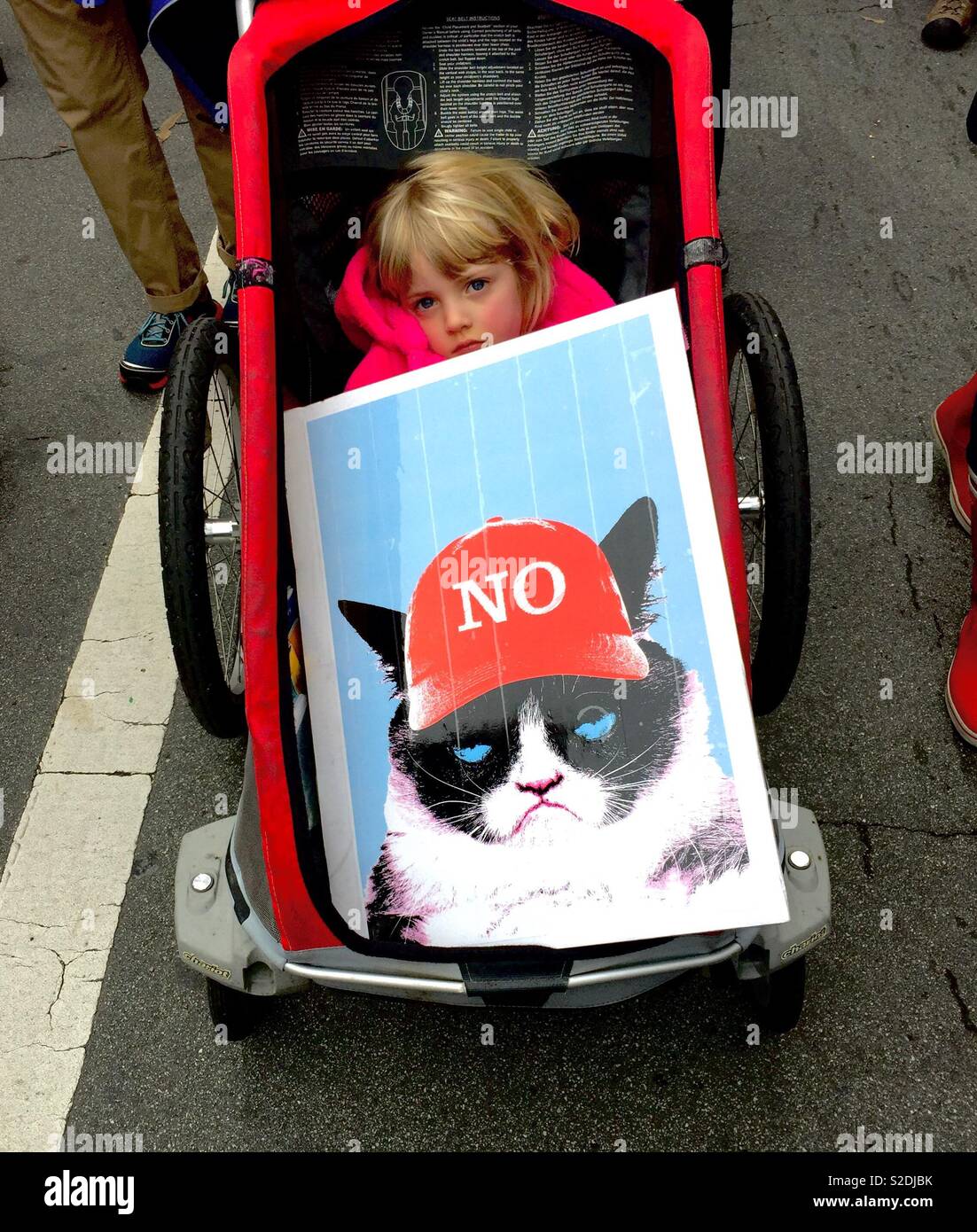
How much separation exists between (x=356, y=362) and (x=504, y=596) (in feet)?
2.31

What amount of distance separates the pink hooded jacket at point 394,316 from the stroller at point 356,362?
0.30 ft

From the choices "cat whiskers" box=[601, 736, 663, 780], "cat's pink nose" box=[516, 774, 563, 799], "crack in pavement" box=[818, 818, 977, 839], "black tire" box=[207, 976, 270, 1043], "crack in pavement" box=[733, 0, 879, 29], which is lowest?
"crack in pavement" box=[818, 818, 977, 839]

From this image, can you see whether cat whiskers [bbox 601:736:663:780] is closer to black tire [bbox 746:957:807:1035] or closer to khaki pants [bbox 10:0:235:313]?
black tire [bbox 746:957:807:1035]

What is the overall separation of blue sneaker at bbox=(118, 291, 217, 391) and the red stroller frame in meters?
1.09

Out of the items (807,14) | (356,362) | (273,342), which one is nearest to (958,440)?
(356,362)

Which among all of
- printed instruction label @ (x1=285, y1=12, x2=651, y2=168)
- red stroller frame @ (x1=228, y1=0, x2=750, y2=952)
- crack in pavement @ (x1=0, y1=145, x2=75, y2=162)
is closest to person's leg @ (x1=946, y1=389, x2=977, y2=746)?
red stroller frame @ (x1=228, y1=0, x2=750, y2=952)

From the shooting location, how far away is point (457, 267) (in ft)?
5.22

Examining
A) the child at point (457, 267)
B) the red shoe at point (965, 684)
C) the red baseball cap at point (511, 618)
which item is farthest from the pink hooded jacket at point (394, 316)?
the red shoe at point (965, 684)

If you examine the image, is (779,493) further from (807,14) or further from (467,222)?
(807,14)

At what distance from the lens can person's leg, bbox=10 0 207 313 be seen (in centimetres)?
203

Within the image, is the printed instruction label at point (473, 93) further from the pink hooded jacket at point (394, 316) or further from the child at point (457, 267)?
the pink hooded jacket at point (394, 316)

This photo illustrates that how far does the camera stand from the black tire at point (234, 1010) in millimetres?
1481
